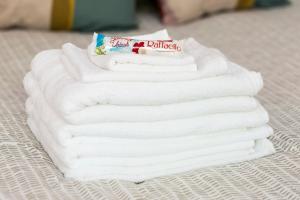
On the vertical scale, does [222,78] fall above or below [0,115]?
above

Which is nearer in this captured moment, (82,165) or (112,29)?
(82,165)

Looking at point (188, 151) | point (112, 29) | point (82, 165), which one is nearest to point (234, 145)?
point (188, 151)

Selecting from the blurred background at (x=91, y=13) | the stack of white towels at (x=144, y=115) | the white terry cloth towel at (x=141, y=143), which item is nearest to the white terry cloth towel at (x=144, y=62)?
the stack of white towels at (x=144, y=115)

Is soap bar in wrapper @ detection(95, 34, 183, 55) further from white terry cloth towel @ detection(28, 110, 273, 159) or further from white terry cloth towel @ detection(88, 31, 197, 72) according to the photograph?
white terry cloth towel @ detection(28, 110, 273, 159)

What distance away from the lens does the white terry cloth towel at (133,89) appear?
965 millimetres

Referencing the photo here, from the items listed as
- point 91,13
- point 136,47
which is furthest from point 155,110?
point 91,13

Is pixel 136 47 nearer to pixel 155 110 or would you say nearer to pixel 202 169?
pixel 155 110

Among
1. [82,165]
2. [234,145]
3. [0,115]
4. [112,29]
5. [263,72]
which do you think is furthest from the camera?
[112,29]

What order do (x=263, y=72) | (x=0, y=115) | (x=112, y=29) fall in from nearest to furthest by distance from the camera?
1. (x=0, y=115)
2. (x=263, y=72)
3. (x=112, y=29)

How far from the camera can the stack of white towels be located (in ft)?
3.19

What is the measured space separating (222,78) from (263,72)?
0.52 m

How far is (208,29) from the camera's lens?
6.26 ft

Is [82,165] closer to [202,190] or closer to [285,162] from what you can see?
[202,190]

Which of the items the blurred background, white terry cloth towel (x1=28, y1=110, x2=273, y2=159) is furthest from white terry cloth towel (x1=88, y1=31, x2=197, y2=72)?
the blurred background
